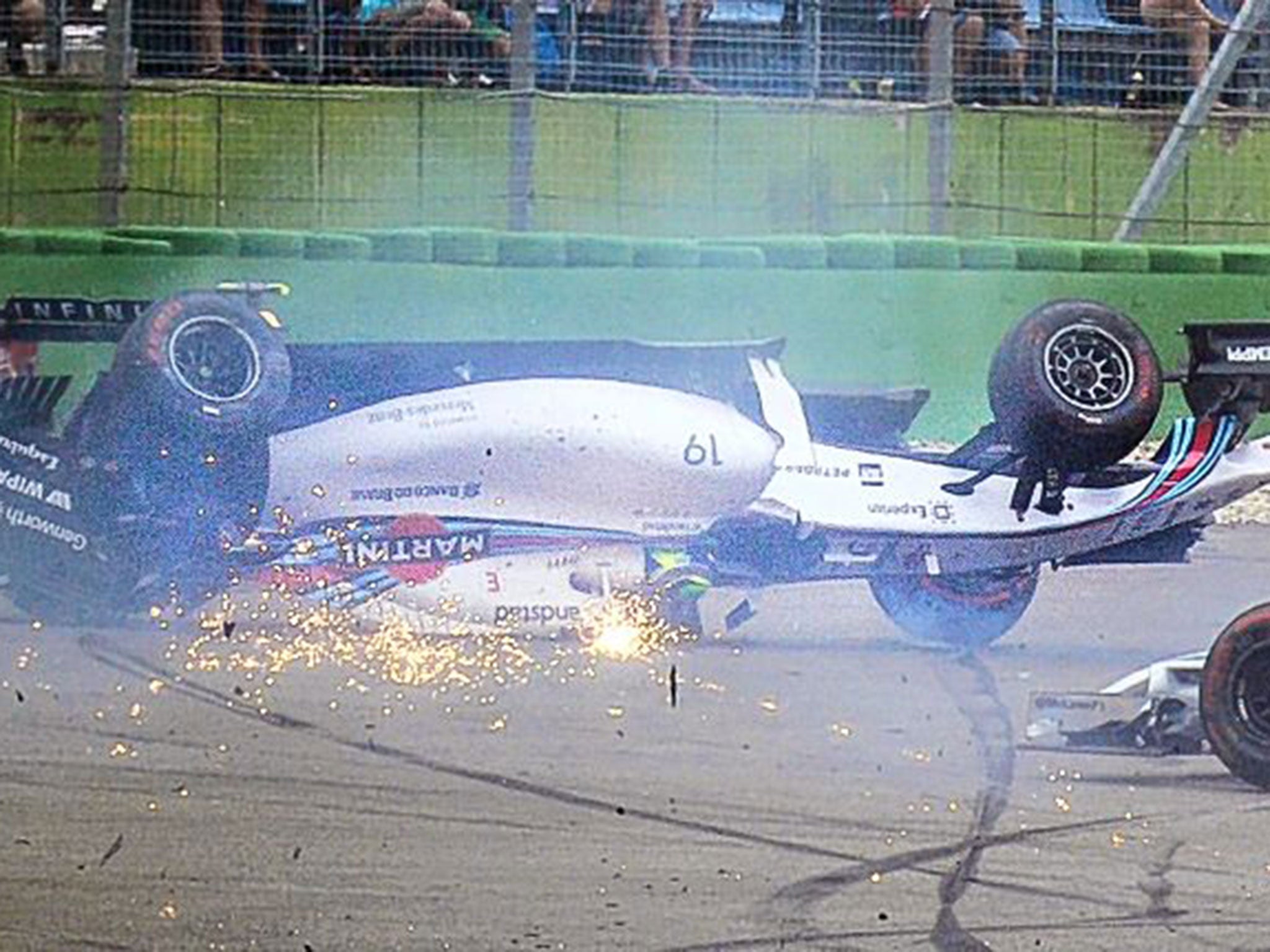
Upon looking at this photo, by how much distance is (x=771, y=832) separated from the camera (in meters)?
5.60

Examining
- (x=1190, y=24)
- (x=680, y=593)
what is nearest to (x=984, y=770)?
(x=680, y=593)

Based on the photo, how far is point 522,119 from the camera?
393 inches

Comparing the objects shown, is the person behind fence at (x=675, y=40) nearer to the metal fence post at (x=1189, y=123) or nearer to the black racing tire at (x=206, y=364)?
the metal fence post at (x=1189, y=123)

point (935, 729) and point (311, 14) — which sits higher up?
point (311, 14)

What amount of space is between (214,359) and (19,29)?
2.94m

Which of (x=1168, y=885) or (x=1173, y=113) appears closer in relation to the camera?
(x=1168, y=885)

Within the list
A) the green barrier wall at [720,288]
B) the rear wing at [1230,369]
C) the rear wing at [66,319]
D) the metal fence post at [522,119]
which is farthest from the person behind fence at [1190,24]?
the rear wing at [66,319]

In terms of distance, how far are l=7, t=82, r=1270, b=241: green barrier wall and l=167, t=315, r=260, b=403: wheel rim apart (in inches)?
98.5

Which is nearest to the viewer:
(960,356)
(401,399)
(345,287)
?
(401,399)

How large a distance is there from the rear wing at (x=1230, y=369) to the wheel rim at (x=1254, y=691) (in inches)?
80.3

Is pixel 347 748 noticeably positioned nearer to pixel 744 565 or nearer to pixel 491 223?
pixel 744 565

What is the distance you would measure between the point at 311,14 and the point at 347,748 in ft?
13.5

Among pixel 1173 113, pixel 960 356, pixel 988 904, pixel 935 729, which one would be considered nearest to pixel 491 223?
pixel 960 356

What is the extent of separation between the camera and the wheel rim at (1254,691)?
596 cm
